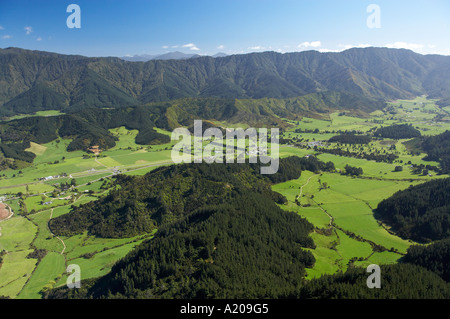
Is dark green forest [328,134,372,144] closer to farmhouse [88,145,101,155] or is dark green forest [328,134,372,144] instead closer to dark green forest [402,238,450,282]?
dark green forest [402,238,450,282]

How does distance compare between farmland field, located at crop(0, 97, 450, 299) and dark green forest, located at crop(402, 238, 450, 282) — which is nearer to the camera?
dark green forest, located at crop(402, 238, 450, 282)

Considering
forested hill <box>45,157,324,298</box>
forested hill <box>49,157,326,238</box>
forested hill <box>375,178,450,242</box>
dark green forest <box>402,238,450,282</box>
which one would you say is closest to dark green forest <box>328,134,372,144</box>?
forested hill <box>375,178,450,242</box>

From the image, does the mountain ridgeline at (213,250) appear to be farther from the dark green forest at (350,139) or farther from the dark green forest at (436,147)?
the dark green forest at (350,139)

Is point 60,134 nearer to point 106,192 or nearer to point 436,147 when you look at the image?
point 106,192

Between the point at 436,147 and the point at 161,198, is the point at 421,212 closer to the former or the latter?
the point at 161,198

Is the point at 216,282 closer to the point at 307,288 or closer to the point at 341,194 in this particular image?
the point at 307,288

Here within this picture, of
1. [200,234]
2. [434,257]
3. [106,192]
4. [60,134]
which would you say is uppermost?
[60,134]

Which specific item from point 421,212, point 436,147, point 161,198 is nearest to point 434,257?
point 421,212

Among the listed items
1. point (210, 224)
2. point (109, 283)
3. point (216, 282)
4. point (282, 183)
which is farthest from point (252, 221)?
point (282, 183)

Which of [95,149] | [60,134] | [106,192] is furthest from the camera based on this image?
[60,134]

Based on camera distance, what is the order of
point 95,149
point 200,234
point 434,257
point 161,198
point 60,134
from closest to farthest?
1. point 434,257
2. point 200,234
3. point 161,198
4. point 95,149
5. point 60,134

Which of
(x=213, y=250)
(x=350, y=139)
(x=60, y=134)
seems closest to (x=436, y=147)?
(x=350, y=139)

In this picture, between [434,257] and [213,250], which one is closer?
[213,250]

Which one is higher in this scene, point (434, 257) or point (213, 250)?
point (213, 250)
